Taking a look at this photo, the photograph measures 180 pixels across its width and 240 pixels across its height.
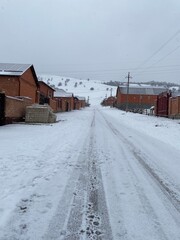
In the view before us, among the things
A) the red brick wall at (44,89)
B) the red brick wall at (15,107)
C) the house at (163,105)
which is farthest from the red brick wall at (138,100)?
the red brick wall at (15,107)

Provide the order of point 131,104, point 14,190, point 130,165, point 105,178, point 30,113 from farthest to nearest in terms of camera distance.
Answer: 1. point 131,104
2. point 30,113
3. point 130,165
4. point 105,178
5. point 14,190

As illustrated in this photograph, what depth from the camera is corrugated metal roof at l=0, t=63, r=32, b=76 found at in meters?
31.7

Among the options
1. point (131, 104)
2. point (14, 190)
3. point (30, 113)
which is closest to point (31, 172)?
point (14, 190)

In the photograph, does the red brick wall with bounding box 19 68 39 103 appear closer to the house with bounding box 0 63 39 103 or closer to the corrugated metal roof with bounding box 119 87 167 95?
the house with bounding box 0 63 39 103

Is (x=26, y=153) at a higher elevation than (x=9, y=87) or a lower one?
lower

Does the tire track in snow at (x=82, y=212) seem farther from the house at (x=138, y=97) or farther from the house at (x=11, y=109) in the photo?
the house at (x=138, y=97)

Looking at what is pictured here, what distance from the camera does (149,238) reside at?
4.01 m

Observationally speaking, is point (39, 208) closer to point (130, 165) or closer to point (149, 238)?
point (149, 238)

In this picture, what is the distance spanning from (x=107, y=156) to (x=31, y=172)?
10.5ft

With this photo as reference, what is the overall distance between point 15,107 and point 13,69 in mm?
10668

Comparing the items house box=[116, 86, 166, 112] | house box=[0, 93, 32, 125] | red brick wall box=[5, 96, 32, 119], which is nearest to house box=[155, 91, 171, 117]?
red brick wall box=[5, 96, 32, 119]

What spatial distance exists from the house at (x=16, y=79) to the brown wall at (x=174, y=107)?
56.3 ft

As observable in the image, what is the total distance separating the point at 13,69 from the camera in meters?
33.4

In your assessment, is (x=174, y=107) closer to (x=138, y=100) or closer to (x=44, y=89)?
(x=44, y=89)
